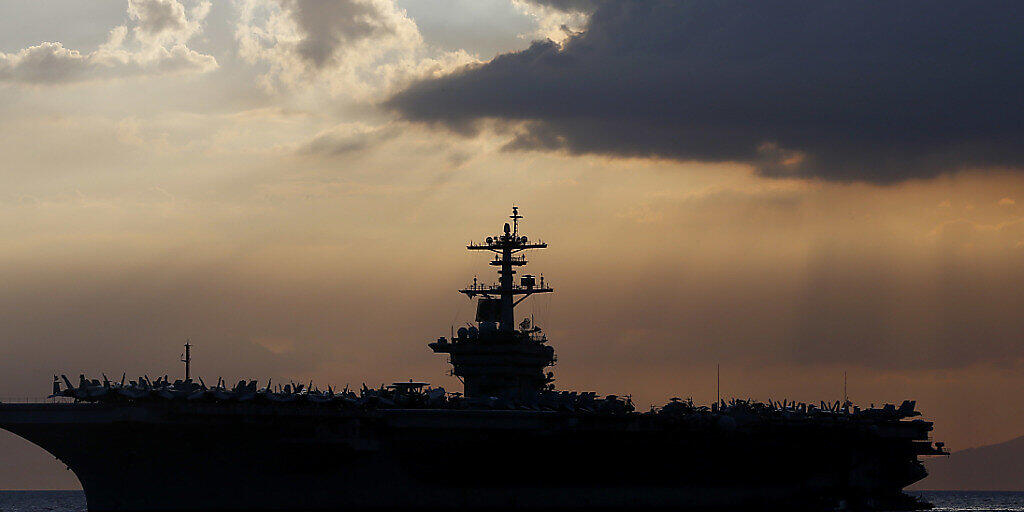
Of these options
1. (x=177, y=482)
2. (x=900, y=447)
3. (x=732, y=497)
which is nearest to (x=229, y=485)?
(x=177, y=482)

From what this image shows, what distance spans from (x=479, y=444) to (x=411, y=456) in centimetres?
176

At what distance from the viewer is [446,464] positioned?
37.0 metres

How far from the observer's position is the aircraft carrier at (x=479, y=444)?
33.8m

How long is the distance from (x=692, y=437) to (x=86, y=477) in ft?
52.8

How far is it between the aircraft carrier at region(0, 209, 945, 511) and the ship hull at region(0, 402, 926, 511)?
0.05 meters

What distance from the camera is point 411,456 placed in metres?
36.4

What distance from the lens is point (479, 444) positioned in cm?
3681

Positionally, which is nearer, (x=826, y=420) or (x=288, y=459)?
(x=288, y=459)

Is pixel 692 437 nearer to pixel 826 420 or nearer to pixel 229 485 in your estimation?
pixel 826 420

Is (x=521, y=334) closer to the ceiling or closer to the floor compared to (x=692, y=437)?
closer to the ceiling

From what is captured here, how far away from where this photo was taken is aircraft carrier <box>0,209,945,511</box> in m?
33.8

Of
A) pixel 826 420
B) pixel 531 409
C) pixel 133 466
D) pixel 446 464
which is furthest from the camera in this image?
pixel 826 420

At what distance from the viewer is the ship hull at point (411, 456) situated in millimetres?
33500

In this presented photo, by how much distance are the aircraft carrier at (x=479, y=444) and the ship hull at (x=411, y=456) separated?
0.15 feet
